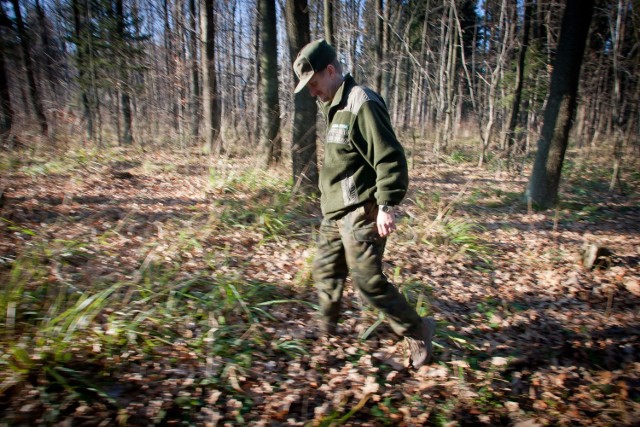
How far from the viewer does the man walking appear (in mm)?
2283

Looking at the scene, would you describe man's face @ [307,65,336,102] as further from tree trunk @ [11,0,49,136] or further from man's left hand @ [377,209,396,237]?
tree trunk @ [11,0,49,136]

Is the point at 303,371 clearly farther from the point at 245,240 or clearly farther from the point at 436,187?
the point at 436,187

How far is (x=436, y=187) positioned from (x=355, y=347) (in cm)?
684

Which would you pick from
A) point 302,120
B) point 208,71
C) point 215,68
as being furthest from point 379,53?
point 302,120

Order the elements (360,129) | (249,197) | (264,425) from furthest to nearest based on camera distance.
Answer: (249,197)
(360,129)
(264,425)

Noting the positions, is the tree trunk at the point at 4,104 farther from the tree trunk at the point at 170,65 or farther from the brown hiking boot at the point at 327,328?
the brown hiking boot at the point at 327,328

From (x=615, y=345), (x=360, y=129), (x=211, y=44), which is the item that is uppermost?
(x=211, y=44)

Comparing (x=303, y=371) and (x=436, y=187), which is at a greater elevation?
(x=436, y=187)

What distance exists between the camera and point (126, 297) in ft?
10.2

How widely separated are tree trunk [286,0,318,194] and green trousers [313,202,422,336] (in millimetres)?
3307

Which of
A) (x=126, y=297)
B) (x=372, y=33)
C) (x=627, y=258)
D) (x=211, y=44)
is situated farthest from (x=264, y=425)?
(x=372, y=33)

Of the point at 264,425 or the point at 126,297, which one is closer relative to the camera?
the point at 264,425

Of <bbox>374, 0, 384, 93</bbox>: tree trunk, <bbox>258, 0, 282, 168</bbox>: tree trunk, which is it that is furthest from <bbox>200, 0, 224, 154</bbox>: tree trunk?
<bbox>374, 0, 384, 93</bbox>: tree trunk

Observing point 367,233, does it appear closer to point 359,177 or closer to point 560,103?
point 359,177
